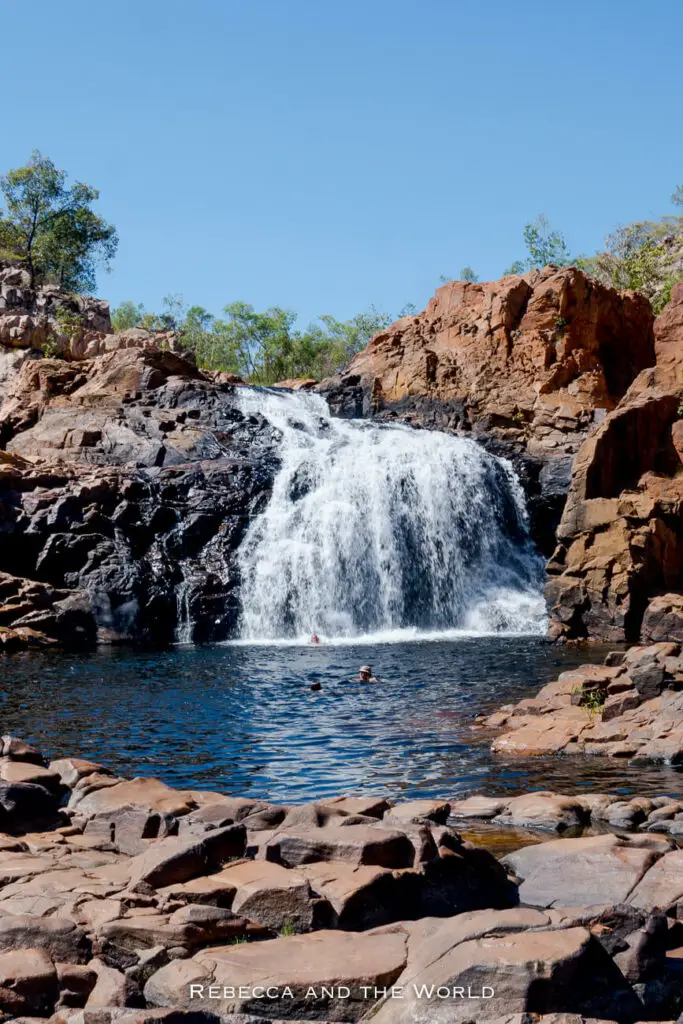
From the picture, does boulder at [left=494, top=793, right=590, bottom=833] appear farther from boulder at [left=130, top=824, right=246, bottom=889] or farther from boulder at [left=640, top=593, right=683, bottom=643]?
boulder at [left=640, top=593, right=683, bottom=643]

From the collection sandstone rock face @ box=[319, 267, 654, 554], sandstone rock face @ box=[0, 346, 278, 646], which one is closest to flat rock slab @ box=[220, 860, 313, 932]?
sandstone rock face @ box=[0, 346, 278, 646]

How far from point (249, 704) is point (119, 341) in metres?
40.5

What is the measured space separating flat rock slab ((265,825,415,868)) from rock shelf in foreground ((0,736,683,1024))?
20mm

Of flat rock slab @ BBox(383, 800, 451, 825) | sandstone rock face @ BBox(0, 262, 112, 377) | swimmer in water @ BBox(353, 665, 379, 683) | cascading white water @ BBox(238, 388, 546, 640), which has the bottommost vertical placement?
flat rock slab @ BBox(383, 800, 451, 825)

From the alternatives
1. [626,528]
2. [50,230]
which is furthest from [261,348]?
[626,528]

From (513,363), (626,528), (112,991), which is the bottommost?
(112,991)

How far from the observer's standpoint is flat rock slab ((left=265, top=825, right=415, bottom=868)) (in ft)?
32.4

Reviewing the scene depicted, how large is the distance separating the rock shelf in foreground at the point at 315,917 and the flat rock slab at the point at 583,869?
0.07ft

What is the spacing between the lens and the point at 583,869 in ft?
33.6

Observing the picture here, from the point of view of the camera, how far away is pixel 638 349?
51469mm

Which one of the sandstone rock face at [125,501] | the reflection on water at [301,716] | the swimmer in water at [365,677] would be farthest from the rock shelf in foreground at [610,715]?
the sandstone rock face at [125,501]

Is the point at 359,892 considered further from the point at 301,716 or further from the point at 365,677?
the point at 365,677

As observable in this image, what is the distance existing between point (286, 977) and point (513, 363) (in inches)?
1733

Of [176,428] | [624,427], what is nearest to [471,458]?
[624,427]
